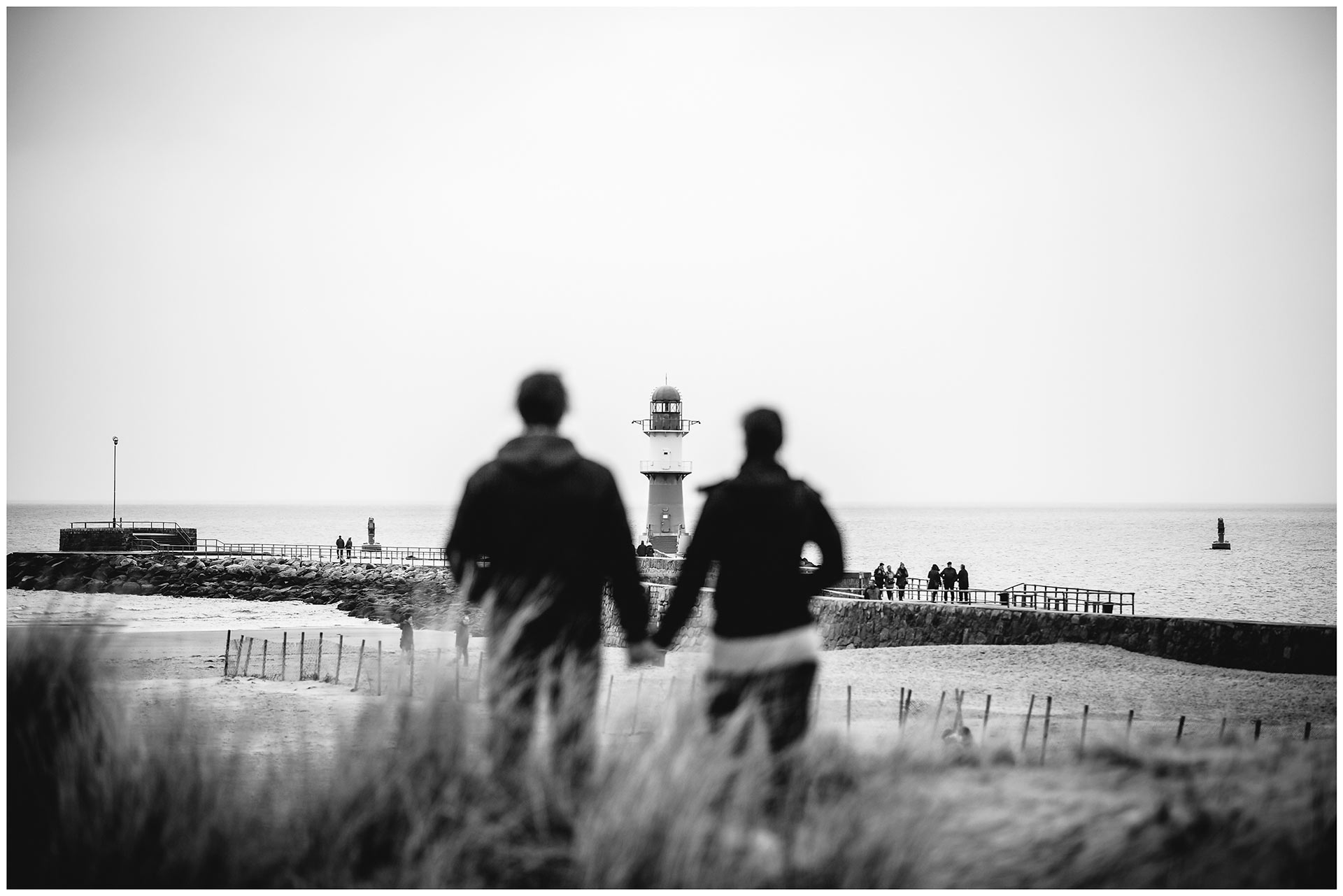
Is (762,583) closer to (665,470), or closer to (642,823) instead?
(642,823)

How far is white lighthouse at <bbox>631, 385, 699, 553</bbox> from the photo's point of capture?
1938 inches

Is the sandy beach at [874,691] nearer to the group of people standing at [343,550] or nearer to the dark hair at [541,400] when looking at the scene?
the dark hair at [541,400]

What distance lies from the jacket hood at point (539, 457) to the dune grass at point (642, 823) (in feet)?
3.04

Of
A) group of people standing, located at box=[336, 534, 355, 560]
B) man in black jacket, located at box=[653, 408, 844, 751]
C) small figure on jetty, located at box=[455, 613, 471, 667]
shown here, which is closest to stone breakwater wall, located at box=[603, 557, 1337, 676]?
small figure on jetty, located at box=[455, 613, 471, 667]

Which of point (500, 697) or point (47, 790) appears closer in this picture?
point (500, 697)

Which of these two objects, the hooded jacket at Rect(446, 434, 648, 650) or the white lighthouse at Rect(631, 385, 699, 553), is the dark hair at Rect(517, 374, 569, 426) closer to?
the hooded jacket at Rect(446, 434, 648, 650)

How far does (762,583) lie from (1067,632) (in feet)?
67.2

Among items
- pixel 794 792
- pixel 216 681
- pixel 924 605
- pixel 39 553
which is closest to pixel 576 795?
pixel 794 792

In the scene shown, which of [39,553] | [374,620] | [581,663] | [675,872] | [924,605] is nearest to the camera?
[675,872]

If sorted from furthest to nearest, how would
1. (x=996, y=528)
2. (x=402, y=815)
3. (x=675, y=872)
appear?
(x=996, y=528), (x=402, y=815), (x=675, y=872)

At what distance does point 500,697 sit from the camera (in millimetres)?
4117

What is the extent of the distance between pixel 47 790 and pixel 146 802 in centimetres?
68

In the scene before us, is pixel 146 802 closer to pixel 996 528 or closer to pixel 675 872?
pixel 675 872

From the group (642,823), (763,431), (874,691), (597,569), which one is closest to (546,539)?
(597,569)
